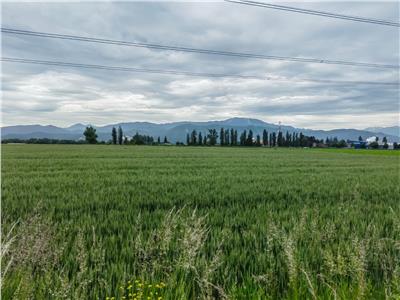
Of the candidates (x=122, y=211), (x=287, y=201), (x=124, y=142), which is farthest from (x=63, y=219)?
(x=124, y=142)

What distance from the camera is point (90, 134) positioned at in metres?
134

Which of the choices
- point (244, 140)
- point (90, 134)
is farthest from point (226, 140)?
point (90, 134)

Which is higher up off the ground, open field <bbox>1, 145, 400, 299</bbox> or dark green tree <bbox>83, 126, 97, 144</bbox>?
dark green tree <bbox>83, 126, 97, 144</bbox>

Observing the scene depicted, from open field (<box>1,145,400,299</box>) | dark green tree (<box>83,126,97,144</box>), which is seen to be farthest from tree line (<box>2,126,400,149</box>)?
open field (<box>1,145,400,299</box>)

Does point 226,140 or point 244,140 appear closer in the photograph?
point 244,140

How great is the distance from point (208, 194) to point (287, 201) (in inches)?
120

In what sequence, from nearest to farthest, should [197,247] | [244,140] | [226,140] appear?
[197,247] → [244,140] → [226,140]

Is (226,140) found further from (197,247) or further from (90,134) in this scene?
(197,247)

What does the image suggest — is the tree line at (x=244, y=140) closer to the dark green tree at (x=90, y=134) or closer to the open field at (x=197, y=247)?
the dark green tree at (x=90, y=134)

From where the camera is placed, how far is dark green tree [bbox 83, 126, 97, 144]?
133 metres

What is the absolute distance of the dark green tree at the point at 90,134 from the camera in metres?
133

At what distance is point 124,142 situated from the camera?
142 m

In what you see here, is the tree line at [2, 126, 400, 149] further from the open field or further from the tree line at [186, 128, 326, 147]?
the open field

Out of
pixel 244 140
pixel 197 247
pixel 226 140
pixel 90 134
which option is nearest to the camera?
pixel 197 247
